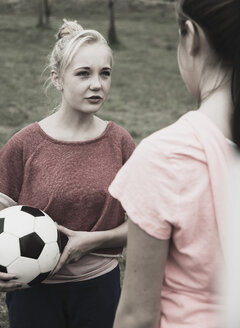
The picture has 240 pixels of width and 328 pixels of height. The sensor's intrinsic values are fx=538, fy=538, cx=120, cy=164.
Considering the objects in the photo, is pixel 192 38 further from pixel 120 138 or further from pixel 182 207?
pixel 120 138

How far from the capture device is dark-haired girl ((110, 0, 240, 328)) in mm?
1277

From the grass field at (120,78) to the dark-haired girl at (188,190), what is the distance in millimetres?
1929

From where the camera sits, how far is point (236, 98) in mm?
1328

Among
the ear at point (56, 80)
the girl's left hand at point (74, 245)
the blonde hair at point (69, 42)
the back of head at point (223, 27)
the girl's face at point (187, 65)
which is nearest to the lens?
the back of head at point (223, 27)

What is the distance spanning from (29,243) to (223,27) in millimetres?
1436

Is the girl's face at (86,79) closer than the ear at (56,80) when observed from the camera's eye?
Yes

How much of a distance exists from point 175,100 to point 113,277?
920 cm

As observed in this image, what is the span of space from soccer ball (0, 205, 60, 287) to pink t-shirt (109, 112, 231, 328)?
1.06 m

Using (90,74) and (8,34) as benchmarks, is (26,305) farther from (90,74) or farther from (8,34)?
(8,34)

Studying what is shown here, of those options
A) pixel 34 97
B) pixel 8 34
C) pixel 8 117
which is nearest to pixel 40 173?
pixel 8 117

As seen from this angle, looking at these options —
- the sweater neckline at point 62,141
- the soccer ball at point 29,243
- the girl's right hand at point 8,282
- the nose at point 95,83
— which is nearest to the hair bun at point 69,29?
the nose at point 95,83

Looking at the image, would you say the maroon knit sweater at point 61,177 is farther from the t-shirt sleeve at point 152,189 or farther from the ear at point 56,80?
the t-shirt sleeve at point 152,189

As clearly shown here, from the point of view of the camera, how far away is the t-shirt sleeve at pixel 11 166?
2477 mm

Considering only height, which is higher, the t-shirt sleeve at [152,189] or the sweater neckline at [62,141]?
the t-shirt sleeve at [152,189]
